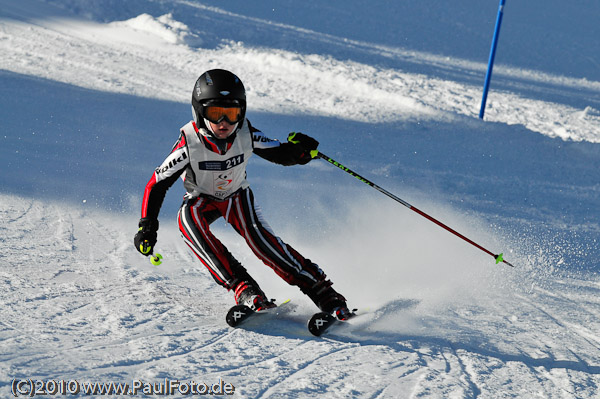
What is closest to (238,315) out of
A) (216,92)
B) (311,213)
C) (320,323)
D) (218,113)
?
(320,323)

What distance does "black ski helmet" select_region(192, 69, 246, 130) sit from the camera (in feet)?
11.4

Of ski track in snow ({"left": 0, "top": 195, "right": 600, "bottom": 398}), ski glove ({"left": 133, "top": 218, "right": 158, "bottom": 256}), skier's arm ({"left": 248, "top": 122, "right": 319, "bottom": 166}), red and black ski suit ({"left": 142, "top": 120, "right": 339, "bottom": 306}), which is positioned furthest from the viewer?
skier's arm ({"left": 248, "top": 122, "right": 319, "bottom": 166})

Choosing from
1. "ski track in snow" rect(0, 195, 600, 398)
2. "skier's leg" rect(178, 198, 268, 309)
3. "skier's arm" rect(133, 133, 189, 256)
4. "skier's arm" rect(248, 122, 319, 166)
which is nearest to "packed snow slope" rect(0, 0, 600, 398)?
"ski track in snow" rect(0, 195, 600, 398)

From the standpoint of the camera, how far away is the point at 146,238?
11.3 ft

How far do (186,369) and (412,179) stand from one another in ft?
14.7

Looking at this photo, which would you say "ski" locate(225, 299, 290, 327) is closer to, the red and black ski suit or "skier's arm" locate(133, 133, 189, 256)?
the red and black ski suit

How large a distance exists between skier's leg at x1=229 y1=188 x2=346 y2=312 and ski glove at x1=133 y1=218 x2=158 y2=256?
588mm

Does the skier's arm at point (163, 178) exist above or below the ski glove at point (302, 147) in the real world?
below

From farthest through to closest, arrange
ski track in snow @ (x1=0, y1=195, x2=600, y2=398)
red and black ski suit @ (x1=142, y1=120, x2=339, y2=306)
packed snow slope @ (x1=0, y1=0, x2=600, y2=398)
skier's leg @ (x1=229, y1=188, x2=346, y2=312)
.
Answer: skier's leg @ (x1=229, y1=188, x2=346, y2=312) < red and black ski suit @ (x1=142, y1=120, x2=339, y2=306) < packed snow slope @ (x1=0, y1=0, x2=600, y2=398) < ski track in snow @ (x1=0, y1=195, x2=600, y2=398)

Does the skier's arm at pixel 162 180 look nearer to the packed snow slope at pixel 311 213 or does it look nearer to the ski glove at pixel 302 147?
the packed snow slope at pixel 311 213

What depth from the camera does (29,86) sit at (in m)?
8.03

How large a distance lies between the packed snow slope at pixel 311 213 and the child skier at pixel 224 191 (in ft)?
0.80

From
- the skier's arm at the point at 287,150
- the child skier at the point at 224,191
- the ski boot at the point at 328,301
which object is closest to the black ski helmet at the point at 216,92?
the child skier at the point at 224,191

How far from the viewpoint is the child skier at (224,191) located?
3531 millimetres
